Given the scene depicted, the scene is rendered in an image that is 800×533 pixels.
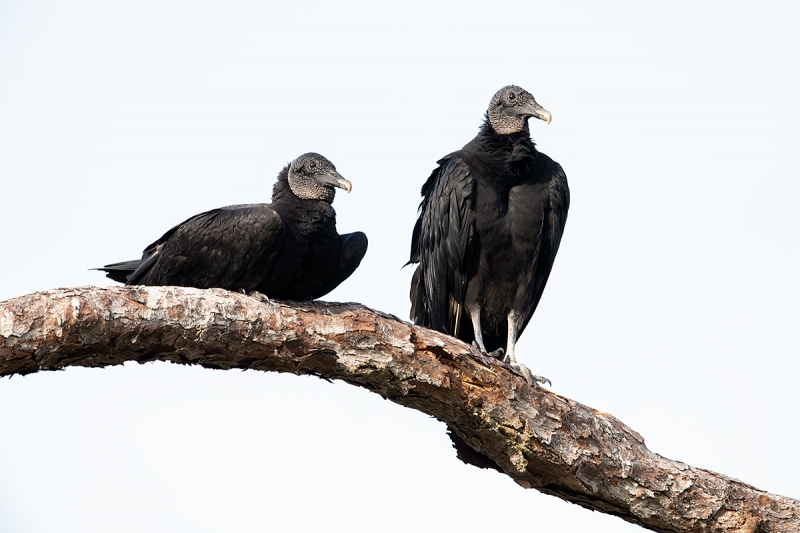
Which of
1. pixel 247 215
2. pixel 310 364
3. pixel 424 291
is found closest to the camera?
pixel 310 364

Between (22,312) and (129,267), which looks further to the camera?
(129,267)

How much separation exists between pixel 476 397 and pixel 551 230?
1.40 metres

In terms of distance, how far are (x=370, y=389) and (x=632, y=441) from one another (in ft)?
3.88

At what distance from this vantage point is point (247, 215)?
14.9 feet

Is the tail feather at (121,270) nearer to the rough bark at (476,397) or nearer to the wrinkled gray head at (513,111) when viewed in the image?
the rough bark at (476,397)

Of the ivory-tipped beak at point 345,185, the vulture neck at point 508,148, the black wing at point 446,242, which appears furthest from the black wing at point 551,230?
the ivory-tipped beak at point 345,185

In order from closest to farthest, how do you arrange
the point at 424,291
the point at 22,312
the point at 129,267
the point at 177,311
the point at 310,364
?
the point at 22,312
the point at 177,311
the point at 310,364
the point at 129,267
the point at 424,291

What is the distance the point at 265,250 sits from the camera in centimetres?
443

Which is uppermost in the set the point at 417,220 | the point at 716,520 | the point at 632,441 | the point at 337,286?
the point at 417,220

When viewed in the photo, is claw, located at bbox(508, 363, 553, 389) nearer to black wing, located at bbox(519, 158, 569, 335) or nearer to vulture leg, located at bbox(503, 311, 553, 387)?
vulture leg, located at bbox(503, 311, 553, 387)

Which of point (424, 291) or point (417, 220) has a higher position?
point (417, 220)

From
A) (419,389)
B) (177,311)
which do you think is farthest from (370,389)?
(177,311)

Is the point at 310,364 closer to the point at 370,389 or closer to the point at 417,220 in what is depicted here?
the point at 370,389

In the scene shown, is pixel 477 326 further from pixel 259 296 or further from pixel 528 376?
pixel 259 296
